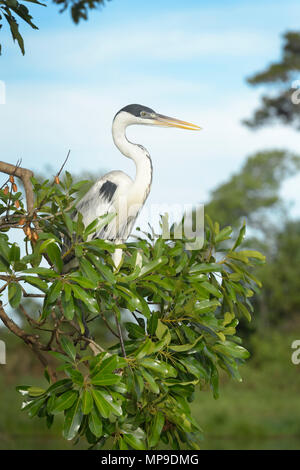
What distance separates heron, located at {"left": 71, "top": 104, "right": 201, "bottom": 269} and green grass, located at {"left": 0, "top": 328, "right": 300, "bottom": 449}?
5532mm

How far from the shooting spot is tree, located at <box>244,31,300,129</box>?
14.5 m

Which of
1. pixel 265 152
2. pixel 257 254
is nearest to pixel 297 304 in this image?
pixel 265 152

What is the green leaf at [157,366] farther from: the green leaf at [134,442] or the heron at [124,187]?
the heron at [124,187]

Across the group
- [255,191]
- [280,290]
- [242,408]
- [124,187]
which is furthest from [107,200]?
[255,191]

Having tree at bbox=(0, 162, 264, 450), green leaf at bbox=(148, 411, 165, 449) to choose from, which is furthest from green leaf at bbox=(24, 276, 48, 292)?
green leaf at bbox=(148, 411, 165, 449)

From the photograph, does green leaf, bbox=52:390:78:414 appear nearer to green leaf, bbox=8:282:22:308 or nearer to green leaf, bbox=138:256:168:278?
green leaf, bbox=8:282:22:308

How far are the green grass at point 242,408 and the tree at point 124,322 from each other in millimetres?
5402

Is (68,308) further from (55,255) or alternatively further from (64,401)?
(64,401)

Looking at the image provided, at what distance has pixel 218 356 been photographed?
271 centimetres

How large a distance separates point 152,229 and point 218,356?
63 centimetres

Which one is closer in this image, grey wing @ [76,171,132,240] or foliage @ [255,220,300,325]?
grey wing @ [76,171,132,240]

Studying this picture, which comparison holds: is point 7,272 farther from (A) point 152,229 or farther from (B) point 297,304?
(B) point 297,304

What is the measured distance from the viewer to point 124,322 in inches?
96.1
